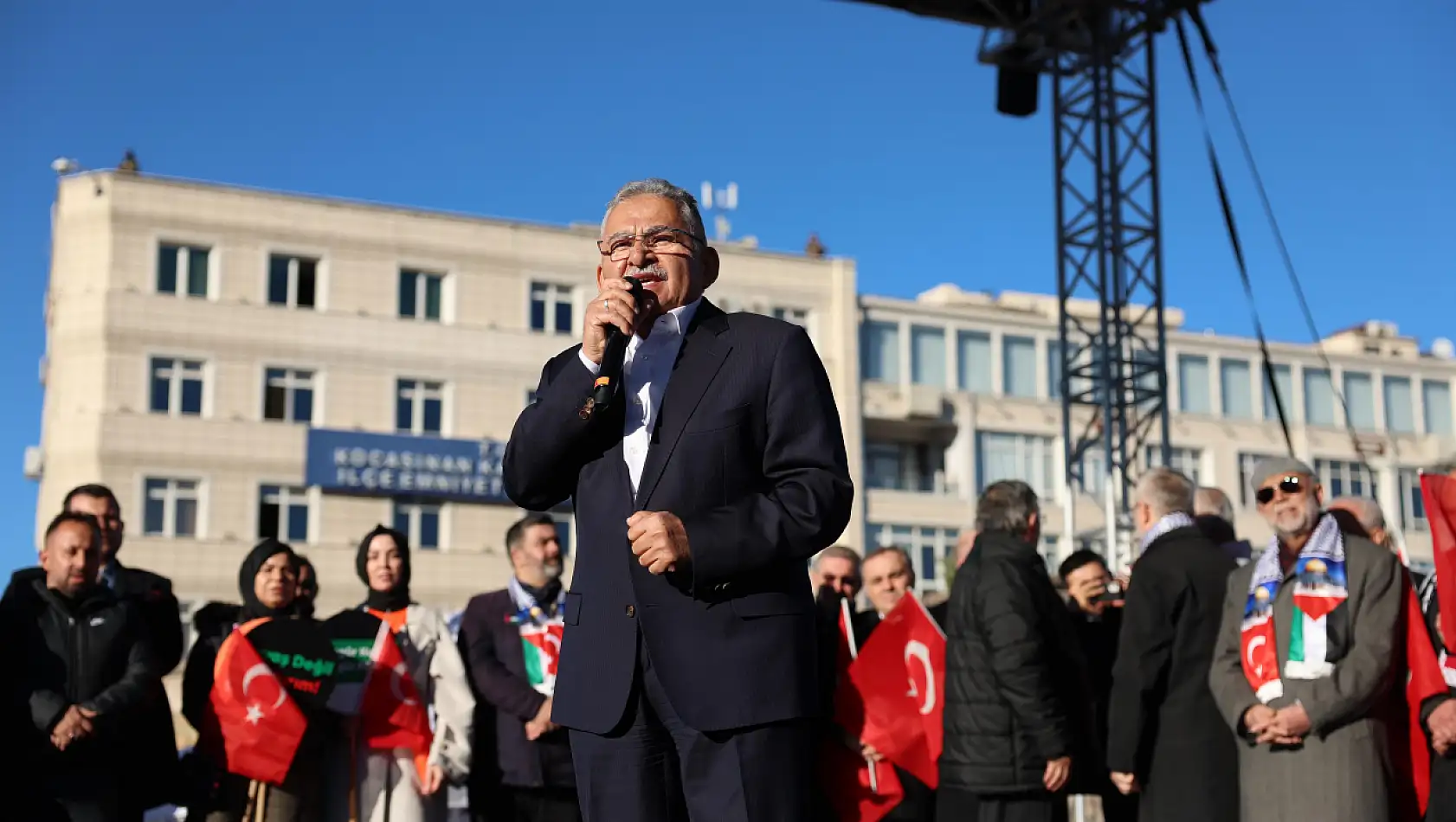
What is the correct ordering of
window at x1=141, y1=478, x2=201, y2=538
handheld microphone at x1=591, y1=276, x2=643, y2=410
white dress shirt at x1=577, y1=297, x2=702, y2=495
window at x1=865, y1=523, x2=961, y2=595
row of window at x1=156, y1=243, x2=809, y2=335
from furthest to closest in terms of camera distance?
window at x1=865, y1=523, x2=961, y2=595, row of window at x1=156, y1=243, x2=809, y2=335, window at x1=141, y1=478, x2=201, y2=538, white dress shirt at x1=577, y1=297, x2=702, y2=495, handheld microphone at x1=591, y1=276, x2=643, y2=410

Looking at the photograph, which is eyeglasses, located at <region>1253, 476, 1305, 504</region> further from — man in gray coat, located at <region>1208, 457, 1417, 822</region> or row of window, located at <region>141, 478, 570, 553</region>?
row of window, located at <region>141, 478, 570, 553</region>

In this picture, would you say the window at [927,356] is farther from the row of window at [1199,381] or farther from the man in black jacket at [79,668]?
the man in black jacket at [79,668]

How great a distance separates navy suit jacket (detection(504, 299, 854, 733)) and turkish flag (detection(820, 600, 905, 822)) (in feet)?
15.2

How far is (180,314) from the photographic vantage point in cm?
4116

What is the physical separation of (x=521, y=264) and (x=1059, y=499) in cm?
1777

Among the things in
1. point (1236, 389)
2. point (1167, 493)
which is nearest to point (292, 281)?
point (1236, 389)

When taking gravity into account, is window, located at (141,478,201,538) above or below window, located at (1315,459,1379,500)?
below

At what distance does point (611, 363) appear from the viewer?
3.41 m

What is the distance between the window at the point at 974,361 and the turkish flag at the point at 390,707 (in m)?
43.3

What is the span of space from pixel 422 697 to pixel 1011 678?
9.17 ft

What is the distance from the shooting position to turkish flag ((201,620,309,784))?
24.8ft

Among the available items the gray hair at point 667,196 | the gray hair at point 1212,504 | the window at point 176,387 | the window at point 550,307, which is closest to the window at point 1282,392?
the window at point 550,307

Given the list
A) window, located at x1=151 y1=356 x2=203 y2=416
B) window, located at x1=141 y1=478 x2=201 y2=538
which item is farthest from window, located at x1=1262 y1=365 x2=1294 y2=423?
window, located at x1=141 y1=478 x2=201 y2=538

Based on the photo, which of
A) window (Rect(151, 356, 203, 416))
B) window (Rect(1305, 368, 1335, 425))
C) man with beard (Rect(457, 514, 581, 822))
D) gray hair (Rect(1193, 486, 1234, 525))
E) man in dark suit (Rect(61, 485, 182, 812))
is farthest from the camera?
window (Rect(1305, 368, 1335, 425))
